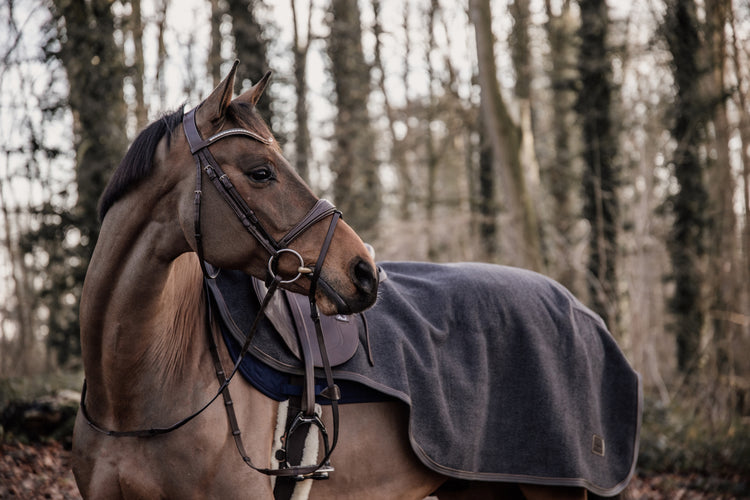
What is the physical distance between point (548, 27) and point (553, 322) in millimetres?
14896

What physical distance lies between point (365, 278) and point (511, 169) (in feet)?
27.6

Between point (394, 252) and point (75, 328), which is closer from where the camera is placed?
point (75, 328)

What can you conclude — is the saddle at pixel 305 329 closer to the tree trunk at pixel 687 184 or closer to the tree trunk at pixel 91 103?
the tree trunk at pixel 91 103

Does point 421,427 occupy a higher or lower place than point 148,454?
lower

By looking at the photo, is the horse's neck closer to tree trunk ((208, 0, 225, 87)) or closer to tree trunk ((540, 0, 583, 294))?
tree trunk ((208, 0, 225, 87))

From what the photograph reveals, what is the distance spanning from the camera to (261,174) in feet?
7.72

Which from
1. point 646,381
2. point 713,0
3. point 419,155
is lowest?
point 646,381

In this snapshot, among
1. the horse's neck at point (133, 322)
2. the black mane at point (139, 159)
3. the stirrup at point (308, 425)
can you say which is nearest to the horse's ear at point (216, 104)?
the black mane at point (139, 159)

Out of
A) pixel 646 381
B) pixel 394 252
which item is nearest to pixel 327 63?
pixel 394 252

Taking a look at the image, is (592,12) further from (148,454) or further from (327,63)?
(148,454)

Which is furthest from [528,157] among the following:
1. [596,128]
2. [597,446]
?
[597,446]

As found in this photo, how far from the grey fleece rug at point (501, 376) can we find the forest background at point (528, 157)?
1.50 metres

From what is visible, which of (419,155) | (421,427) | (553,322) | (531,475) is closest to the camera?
(421,427)

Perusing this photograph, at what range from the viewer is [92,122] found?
8.73 m
